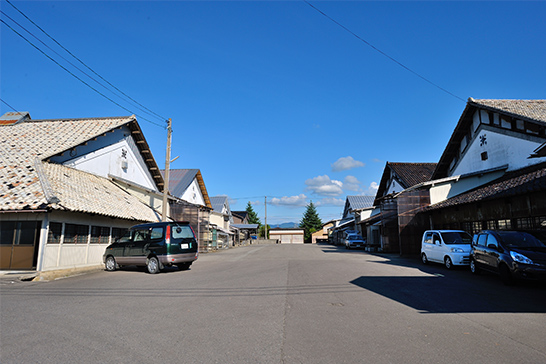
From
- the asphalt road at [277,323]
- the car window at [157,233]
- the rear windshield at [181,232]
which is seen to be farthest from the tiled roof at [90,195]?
the asphalt road at [277,323]

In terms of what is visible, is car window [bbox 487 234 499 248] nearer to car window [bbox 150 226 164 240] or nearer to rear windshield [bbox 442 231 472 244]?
rear windshield [bbox 442 231 472 244]

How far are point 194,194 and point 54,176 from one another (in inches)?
1054

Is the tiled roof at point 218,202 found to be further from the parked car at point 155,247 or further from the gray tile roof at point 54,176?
the parked car at point 155,247

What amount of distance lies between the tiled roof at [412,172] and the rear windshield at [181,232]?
78.6ft

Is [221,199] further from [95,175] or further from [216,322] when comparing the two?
[216,322]

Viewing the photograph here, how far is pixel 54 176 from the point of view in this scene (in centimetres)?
1536

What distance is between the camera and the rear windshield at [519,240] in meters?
10.6

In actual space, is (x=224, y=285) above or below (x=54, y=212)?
below

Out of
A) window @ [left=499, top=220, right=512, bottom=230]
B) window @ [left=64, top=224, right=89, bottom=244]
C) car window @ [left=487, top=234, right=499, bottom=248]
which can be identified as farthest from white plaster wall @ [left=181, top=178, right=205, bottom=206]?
car window @ [left=487, top=234, right=499, bottom=248]

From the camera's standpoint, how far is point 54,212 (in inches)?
527

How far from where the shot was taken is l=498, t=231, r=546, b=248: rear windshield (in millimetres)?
10609

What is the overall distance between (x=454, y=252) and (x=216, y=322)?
1182 centimetres

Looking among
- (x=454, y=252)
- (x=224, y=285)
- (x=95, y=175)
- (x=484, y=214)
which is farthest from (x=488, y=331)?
(x=95, y=175)

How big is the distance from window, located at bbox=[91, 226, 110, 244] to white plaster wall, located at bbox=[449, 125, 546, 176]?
20985 mm
